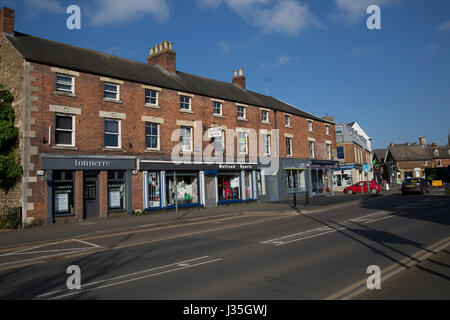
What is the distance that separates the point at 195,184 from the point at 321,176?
62.4 feet

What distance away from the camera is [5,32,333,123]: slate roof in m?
18.8

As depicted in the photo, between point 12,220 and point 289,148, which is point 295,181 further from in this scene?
point 12,220

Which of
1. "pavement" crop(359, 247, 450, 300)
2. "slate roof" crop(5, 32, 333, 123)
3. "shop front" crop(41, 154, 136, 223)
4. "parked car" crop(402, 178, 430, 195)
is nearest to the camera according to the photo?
"pavement" crop(359, 247, 450, 300)

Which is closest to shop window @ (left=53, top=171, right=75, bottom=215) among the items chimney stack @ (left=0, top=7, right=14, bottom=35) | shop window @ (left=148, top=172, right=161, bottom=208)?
shop window @ (left=148, top=172, right=161, bottom=208)

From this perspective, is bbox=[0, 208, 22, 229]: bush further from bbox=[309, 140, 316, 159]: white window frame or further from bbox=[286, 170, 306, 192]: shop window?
bbox=[309, 140, 316, 159]: white window frame

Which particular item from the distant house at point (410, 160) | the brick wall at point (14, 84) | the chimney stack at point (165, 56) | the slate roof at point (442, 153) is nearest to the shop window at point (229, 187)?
the chimney stack at point (165, 56)

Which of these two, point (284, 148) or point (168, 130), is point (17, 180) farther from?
point (284, 148)

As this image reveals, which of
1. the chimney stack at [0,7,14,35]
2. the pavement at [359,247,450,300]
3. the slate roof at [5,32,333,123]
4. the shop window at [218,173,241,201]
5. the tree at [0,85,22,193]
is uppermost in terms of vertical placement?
the chimney stack at [0,7,14,35]

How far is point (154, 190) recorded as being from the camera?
22.0 m

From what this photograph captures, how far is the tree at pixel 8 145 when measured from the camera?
54.9 feet

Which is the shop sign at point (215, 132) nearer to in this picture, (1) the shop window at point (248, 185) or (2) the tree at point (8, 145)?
(1) the shop window at point (248, 185)

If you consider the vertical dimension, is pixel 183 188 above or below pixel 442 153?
below

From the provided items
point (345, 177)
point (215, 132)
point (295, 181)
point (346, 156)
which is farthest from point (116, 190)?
point (345, 177)

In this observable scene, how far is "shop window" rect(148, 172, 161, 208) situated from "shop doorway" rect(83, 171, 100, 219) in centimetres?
336
